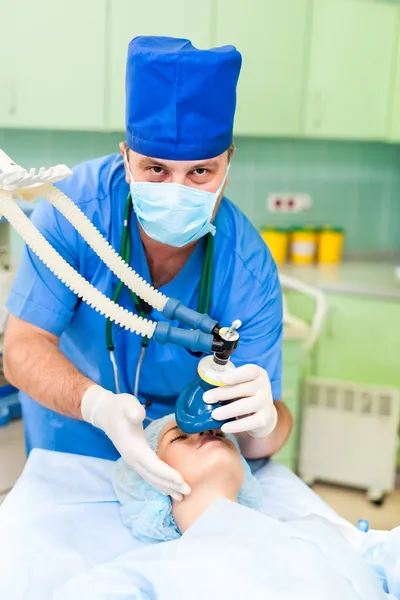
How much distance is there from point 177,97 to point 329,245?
2603mm

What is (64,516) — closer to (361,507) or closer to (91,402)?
(91,402)

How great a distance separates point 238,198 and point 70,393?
2.47m

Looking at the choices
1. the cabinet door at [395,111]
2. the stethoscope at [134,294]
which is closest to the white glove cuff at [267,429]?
the stethoscope at [134,294]

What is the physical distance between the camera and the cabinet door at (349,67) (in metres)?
3.45

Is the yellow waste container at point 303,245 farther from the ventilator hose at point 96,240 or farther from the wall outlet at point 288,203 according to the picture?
the ventilator hose at point 96,240

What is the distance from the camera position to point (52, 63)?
298 centimetres

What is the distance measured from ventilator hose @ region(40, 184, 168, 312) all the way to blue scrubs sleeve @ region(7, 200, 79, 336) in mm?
207

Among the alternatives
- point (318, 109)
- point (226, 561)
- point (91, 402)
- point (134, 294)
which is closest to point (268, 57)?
point (318, 109)

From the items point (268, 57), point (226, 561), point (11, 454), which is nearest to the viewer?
point (226, 561)

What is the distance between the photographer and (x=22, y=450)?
1.81 m

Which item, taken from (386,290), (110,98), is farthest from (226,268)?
(386,290)

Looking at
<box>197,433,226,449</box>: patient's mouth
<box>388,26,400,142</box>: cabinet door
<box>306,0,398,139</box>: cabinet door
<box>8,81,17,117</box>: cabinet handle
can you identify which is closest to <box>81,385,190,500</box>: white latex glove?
<box>197,433,226,449</box>: patient's mouth

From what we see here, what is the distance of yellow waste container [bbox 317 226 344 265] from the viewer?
12.9ft

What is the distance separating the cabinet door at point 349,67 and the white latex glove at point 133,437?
2426mm
